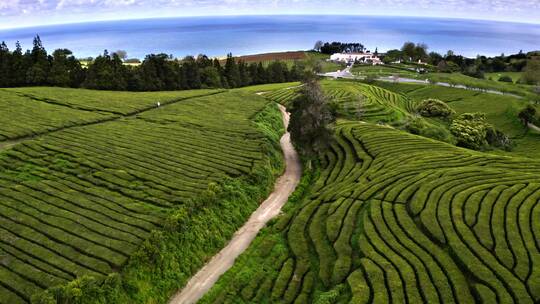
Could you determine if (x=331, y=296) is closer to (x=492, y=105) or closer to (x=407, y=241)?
(x=407, y=241)

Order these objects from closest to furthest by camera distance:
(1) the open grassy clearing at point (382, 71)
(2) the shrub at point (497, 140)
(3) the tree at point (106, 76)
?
(2) the shrub at point (497, 140) → (3) the tree at point (106, 76) → (1) the open grassy clearing at point (382, 71)

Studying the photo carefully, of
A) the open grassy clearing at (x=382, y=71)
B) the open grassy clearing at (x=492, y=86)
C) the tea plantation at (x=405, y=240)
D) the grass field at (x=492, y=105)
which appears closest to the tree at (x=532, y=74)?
the open grassy clearing at (x=492, y=86)

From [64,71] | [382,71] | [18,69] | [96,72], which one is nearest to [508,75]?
[382,71]

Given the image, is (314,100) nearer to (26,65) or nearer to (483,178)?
(483,178)

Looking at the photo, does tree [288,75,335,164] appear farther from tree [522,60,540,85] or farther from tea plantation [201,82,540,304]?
tree [522,60,540,85]

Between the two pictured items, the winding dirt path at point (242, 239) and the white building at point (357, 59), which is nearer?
the winding dirt path at point (242, 239)

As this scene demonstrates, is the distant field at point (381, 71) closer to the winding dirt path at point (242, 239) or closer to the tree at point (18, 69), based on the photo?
the winding dirt path at point (242, 239)

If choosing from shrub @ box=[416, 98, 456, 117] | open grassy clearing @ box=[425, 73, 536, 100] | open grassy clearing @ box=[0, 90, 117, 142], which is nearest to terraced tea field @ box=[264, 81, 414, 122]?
shrub @ box=[416, 98, 456, 117]
